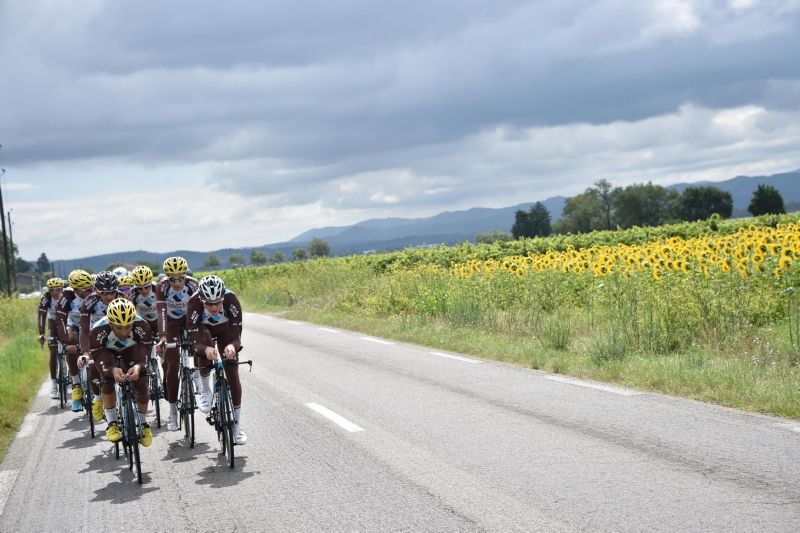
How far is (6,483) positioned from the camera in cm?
795

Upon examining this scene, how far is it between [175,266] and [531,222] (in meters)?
108

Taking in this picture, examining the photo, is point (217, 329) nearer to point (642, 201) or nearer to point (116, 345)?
point (116, 345)

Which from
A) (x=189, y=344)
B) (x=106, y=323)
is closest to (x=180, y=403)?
(x=189, y=344)

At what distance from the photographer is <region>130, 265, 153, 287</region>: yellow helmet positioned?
9.98 meters

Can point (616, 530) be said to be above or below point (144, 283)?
below

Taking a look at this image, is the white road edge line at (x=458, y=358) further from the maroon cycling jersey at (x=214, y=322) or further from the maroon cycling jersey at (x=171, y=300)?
the maroon cycling jersey at (x=214, y=322)

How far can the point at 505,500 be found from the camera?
19.3 feet

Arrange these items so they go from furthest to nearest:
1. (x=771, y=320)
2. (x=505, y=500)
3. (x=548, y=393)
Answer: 1. (x=771, y=320)
2. (x=548, y=393)
3. (x=505, y=500)

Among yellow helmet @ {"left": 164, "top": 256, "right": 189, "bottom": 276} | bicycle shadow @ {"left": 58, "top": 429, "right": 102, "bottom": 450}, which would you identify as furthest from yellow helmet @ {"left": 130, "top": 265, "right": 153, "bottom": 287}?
bicycle shadow @ {"left": 58, "top": 429, "right": 102, "bottom": 450}

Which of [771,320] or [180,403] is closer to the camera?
[180,403]

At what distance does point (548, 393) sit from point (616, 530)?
4.97m

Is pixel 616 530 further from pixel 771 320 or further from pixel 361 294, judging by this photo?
pixel 361 294

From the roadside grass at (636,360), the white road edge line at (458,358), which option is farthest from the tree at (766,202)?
the white road edge line at (458,358)

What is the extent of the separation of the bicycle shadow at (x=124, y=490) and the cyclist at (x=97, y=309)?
1.63 m
